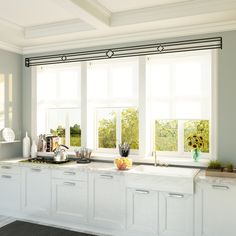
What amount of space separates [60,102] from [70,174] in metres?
1.41

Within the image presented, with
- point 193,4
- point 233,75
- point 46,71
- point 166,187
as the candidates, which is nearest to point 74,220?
point 166,187

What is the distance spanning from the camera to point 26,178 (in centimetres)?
432

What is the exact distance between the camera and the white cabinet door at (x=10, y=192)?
4395mm

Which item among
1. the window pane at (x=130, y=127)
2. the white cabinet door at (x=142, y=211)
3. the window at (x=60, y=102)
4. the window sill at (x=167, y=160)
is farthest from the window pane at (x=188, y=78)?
the window at (x=60, y=102)

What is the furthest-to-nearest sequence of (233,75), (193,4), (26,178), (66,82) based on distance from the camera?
(66,82)
(26,178)
(233,75)
(193,4)

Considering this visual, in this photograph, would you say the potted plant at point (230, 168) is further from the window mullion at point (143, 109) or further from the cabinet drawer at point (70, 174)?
the cabinet drawer at point (70, 174)

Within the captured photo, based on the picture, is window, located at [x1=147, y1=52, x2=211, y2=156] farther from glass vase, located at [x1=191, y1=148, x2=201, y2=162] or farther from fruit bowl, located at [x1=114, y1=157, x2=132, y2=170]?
fruit bowl, located at [x1=114, y1=157, x2=132, y2=170]

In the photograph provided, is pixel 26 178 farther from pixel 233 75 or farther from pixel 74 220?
pixel 233 75

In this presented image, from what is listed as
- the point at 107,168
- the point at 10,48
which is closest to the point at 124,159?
the point at 107,168

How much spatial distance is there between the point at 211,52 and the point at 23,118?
3150mm

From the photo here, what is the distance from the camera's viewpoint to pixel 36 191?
4.26 meters

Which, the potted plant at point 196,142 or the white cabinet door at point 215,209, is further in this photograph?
the potted plant at point 196,142

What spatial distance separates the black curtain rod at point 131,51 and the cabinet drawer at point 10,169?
1665 millimetres

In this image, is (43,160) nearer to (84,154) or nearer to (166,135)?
(84,154)
